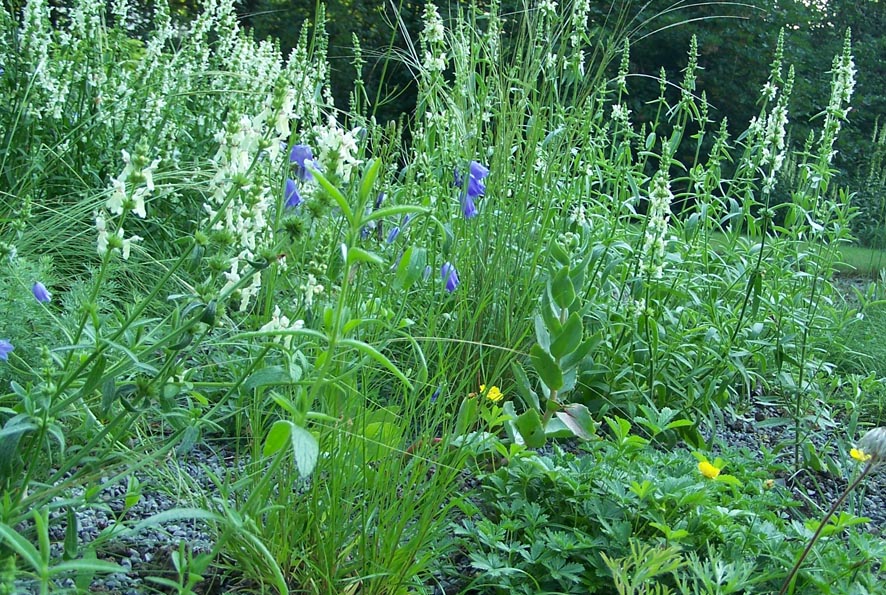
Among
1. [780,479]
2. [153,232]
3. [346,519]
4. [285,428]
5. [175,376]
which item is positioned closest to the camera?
[285,428]

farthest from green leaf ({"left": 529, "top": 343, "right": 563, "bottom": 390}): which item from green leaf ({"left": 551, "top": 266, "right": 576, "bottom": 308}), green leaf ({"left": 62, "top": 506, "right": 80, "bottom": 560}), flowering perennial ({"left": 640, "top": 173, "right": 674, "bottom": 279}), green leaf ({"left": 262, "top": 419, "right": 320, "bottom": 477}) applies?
green leaf ({"left": 62, "top": 506, "right": 80, "bottom": 560})

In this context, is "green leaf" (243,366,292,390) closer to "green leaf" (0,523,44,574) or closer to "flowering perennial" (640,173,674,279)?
"green leaf" (0,523,44,574)

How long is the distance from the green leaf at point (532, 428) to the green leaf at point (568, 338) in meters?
0.15

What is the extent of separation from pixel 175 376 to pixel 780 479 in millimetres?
1698

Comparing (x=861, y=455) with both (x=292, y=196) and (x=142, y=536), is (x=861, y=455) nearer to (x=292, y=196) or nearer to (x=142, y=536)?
(x=292, y=196)

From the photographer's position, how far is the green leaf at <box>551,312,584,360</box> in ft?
6.33

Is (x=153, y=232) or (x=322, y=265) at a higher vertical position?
(x=322, y=265)

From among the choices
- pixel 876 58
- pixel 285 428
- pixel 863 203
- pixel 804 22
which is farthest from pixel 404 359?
pixel 876 58

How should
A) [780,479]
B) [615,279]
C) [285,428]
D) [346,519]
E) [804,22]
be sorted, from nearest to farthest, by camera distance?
[285,428]
[346,519]
[780,479]
[615,279]
[804,22]

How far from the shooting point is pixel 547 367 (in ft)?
6.54

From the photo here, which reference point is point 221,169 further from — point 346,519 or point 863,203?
point 863,203

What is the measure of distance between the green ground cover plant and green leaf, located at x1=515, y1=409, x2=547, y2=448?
10mm

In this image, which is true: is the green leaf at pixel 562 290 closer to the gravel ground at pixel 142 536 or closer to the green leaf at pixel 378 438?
the green leaf at pixel 378 438

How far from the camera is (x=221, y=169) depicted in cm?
148
